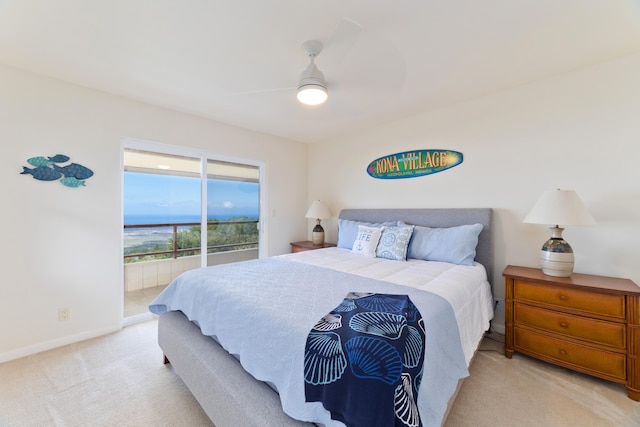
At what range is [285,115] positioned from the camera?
3318 millimetres

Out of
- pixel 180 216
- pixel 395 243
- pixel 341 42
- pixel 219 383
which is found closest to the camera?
pixel 219 383

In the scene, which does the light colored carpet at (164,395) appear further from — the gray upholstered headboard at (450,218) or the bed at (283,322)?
the gray upholstered headboard at (450,218)

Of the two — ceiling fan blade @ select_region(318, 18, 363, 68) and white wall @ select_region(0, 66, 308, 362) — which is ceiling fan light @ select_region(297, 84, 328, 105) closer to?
ceiling fan blade @ select_region(318, 18, 363, 68)

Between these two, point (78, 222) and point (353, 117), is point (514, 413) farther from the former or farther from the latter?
point (78, 222)

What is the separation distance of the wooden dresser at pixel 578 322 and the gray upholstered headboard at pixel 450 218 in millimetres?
389

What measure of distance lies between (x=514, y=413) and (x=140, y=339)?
3208 millimetres

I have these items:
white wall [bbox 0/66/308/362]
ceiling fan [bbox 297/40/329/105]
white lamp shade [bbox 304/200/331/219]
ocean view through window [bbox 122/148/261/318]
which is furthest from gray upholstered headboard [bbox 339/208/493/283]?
white wall [bbox 0/66/308/362]

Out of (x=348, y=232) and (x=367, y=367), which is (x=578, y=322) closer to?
(x=367, y=367)

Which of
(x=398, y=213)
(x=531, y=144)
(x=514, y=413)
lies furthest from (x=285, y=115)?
(x=514, y=413)

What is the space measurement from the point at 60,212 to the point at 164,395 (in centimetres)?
202

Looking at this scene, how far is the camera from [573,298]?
6.51 ft

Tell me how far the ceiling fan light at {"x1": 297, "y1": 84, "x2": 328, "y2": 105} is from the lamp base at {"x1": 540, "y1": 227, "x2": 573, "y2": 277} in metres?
2.24

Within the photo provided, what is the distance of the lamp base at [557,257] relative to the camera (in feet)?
6.93

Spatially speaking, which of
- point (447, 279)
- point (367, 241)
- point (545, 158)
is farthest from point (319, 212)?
point (545, 158)
